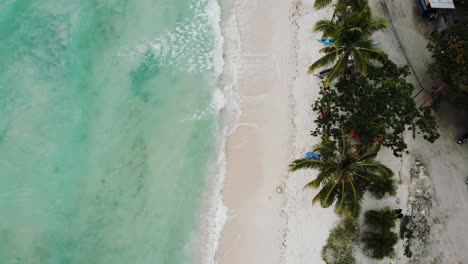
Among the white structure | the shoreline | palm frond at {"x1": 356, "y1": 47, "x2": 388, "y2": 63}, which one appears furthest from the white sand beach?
palm frond at {"x1": 356, "y1": 47, "x2": 388, "y2": 63}

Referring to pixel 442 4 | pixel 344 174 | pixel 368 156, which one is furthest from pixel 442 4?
pixel 344 174

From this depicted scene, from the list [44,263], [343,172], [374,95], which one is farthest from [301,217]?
[44,263]

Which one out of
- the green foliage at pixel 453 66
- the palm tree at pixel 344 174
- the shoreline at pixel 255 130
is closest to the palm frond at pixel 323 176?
the palm tree at pixel 344 174

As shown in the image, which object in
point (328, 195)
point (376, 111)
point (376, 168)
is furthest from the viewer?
point (376, 111)

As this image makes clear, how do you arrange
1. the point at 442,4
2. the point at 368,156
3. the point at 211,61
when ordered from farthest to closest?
the point at 211,61 → the point at 442,4 → the point at 368,156

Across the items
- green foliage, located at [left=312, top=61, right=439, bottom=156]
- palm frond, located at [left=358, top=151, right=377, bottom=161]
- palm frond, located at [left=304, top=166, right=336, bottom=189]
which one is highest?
green foliage, located at [left=312, top=61, right=439, bottom=156]

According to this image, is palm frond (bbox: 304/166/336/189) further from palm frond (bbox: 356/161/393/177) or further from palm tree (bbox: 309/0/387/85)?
palm tree (bbox: 309/0/387/85)

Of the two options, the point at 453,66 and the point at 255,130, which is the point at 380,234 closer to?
the point at 255,130

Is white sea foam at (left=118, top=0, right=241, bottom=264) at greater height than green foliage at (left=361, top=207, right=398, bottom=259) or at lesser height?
greater
